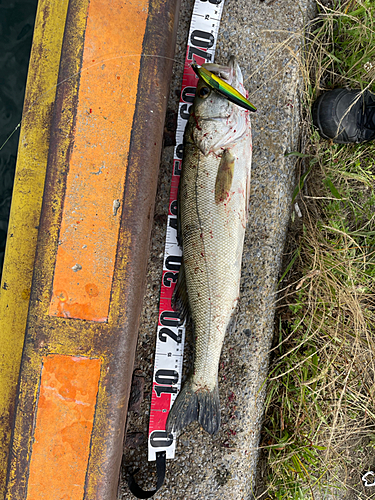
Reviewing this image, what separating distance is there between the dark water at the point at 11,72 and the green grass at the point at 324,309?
2259 millimetres

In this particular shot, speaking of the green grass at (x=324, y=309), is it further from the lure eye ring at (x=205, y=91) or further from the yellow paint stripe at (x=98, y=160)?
the yellow paint stripe at (x=98, y=160)

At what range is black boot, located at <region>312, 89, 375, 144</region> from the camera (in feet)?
8.74

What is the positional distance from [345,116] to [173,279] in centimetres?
195

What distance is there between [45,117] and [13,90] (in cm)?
97

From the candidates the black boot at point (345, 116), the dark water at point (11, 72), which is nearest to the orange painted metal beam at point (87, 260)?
the dark water at point (11, 72)

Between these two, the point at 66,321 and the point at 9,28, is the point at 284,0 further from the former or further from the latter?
the point at 66,321

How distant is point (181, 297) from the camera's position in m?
2.32

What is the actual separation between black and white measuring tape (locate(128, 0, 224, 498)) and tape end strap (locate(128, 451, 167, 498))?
5cm

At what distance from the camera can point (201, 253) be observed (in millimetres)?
2174

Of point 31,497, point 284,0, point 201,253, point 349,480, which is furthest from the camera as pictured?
point 349,480

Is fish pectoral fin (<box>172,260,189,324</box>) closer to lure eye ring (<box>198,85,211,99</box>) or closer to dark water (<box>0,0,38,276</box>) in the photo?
lure eye ring (<box>198,85,211,99</box>)

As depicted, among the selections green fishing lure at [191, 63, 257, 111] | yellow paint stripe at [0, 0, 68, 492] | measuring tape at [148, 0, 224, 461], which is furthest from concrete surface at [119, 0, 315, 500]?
yellow paint stripe at [0, 0, 68, 492]

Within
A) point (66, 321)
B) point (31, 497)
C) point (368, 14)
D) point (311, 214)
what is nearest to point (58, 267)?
point (66, 321)

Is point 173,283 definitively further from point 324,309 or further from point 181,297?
point 324,309
